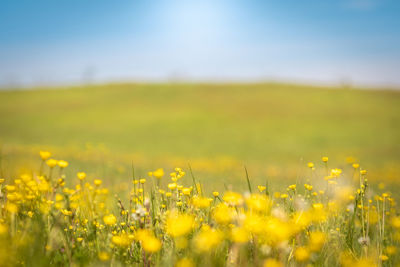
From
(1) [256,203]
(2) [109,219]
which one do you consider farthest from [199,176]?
(1) [256,203]

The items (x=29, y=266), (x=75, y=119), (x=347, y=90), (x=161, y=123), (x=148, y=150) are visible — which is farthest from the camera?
(x=347, y=90)

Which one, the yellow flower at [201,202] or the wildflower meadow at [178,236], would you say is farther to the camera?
the yellow flower at [201,202]

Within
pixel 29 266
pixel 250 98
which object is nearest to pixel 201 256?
→ pixel 29 266

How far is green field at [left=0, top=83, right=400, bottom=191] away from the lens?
13.9 m

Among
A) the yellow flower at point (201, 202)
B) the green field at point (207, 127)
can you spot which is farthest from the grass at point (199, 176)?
the green field at point (207, 127)

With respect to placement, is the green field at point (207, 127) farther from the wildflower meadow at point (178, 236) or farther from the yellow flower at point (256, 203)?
the yellow flower at point (256, 203)

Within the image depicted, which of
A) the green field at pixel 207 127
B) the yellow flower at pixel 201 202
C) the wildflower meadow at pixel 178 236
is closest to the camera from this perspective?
the wildflower meadow at pixel 178 236

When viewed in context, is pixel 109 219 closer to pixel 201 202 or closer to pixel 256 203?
pixel 201 202

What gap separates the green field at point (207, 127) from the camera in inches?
546

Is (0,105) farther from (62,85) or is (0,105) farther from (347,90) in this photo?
(347,90)

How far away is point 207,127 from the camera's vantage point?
94.9 ft

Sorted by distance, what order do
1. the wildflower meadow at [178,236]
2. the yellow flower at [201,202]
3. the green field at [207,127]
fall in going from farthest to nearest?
the green field at [207,127], the yellow flower at [201,202], the wildflower meadow at [178,236]

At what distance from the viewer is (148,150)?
18484 mm

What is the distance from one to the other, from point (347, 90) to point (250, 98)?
52.4 ft
